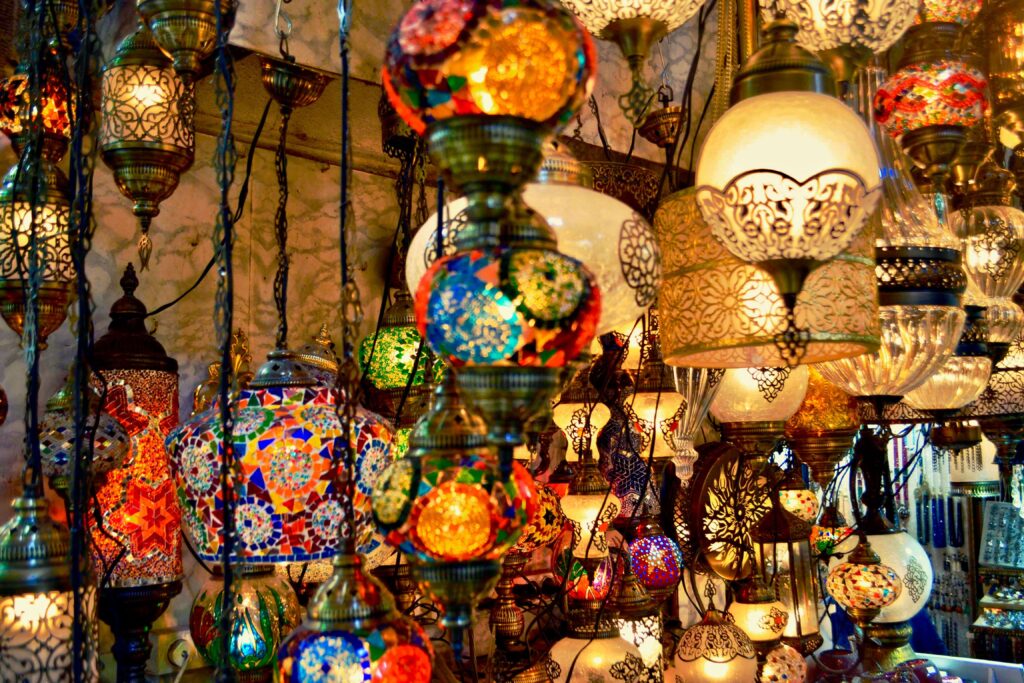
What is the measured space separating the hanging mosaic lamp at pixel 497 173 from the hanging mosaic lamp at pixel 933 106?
0.83 meters

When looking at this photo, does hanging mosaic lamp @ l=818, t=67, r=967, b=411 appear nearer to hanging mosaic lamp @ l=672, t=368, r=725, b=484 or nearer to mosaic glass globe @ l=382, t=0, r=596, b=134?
hanging mosaic lamp @ l=672, t=368, r=725, b=484

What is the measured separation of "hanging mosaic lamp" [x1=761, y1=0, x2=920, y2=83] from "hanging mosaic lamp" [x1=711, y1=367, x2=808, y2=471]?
671 mm

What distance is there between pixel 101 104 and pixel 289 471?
58 cm

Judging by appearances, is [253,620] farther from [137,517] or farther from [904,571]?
[904,571]

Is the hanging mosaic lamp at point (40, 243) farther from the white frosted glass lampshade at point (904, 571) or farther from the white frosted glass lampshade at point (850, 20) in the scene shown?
the white frosted glass lampshade at point (904, 571)

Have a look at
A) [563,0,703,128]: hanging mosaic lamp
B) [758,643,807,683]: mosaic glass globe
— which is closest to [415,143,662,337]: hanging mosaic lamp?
[563,0,703,128]: hanging mosaic lamp

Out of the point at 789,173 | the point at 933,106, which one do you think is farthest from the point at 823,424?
the point at 789,173

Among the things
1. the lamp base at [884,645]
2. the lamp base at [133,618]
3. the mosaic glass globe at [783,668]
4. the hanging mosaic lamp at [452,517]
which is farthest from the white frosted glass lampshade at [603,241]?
the lamp base at [884,645]

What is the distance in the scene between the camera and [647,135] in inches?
75.7

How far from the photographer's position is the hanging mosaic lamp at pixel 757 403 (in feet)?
5.64

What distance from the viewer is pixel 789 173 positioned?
0.95 metres

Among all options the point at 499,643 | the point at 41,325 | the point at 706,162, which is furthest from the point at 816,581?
the point at 41,325

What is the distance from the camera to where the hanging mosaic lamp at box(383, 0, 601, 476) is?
2.12ft

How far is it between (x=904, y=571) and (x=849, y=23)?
1.58 metres
